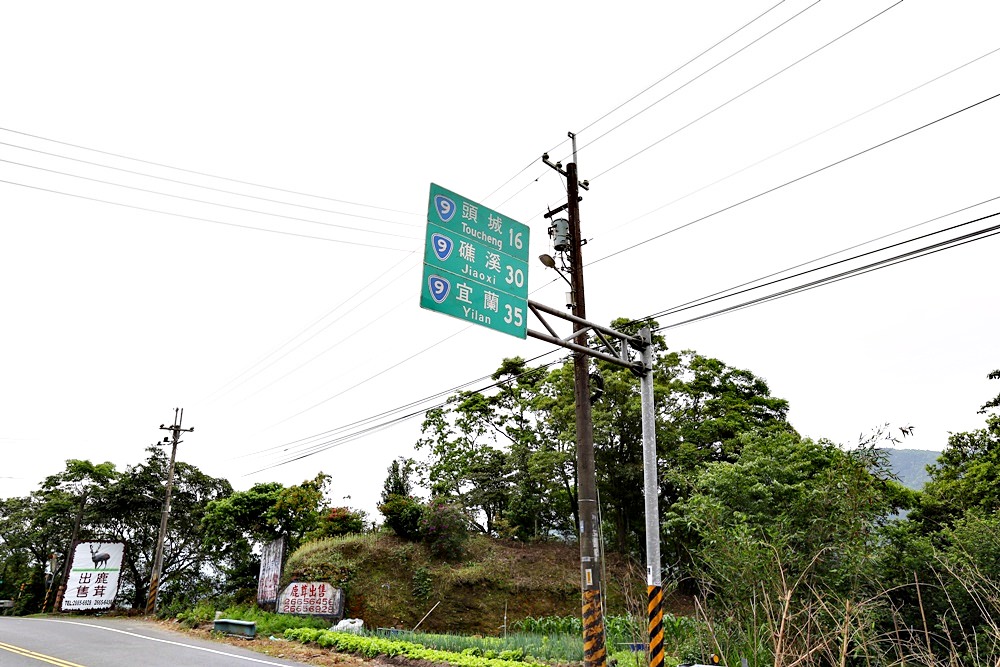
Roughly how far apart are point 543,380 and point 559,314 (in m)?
19.7

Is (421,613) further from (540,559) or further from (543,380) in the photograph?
(543,380)

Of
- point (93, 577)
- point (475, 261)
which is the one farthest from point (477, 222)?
point (93, 577)

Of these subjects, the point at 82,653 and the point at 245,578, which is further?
the point at 245,578

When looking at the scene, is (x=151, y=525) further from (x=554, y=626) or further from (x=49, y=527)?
(x=554, y=626)

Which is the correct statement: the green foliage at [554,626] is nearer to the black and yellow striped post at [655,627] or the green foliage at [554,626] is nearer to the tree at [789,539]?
the tree at [789,539]

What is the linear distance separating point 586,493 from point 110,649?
13220 mm

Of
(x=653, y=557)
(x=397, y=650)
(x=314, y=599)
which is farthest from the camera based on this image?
(x=314, y=599)

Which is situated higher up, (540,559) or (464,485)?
(464,485)

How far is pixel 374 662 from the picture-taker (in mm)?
14164

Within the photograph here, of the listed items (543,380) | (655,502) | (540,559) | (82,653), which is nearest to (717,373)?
(543,380)

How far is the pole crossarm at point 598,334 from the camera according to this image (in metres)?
8.83

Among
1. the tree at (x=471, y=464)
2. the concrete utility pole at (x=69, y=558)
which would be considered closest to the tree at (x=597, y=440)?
the tree at (x=471, y=464)

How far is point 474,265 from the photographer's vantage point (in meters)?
8.35

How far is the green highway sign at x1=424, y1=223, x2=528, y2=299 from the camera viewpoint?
8008mm
